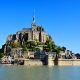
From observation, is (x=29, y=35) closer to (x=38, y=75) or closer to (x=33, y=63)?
(x=33, y=63)

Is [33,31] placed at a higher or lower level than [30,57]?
higher

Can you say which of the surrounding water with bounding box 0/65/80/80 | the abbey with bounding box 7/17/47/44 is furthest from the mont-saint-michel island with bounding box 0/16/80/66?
the surrounding water with bounding box 0/65/80/80

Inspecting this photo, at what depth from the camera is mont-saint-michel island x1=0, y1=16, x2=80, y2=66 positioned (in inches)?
3706

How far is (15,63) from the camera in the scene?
94.1 m

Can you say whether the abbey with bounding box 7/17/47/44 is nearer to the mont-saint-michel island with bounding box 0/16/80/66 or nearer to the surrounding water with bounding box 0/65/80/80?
the mont-saint-michel island with bounding box 0/16/80/66

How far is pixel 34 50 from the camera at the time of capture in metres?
104

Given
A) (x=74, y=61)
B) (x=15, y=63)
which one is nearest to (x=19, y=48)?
(x=15, y=63)

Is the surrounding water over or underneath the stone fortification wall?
underneath

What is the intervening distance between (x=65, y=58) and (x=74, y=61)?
362 cm

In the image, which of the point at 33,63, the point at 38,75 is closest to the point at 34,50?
the point at 33,63

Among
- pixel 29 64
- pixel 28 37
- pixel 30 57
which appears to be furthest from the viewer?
pixel 28 37

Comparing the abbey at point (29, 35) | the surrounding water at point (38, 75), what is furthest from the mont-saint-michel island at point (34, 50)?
the surrounding water at point (38, 75)

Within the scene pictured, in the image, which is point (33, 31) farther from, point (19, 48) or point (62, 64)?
point (62, 64)

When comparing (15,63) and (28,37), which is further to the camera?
(28,37)
